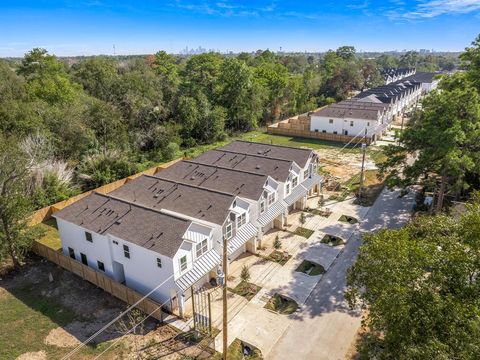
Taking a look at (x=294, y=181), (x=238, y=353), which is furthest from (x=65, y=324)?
(x=294, y=181)

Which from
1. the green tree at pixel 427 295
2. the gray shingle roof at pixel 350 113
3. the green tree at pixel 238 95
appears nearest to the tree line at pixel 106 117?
the green tree at pixel 238 95

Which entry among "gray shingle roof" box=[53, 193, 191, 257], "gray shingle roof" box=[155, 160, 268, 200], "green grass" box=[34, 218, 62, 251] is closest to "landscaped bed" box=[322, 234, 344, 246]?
"gray shingle roof" box=[155, 160, 268, 200]

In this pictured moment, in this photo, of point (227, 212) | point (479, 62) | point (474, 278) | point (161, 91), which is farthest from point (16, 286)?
point (479, 62)

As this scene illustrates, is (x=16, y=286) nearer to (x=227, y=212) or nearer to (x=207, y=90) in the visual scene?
(x=227, y=212)

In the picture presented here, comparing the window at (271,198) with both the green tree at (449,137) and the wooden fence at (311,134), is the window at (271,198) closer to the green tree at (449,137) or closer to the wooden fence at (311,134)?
the green tree at (449,137)

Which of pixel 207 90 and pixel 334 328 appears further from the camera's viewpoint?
pixel 207 90

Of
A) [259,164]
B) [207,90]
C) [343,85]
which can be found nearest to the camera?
[259,164]

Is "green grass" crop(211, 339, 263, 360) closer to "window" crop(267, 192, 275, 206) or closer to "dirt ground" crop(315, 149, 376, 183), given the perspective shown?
"window" crop(267, 192, 275, 206)
